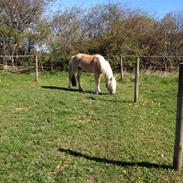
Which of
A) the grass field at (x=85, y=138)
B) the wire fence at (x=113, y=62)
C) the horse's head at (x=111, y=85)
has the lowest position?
the grass field at (x=85, y=138)

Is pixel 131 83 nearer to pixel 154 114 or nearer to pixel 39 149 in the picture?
pixel 154 114

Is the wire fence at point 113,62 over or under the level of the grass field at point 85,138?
over

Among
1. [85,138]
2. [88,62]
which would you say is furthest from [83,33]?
[85,138]

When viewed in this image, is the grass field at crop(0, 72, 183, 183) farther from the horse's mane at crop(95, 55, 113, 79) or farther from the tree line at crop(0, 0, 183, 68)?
the tree line at crop(0, 0, 183, 68)

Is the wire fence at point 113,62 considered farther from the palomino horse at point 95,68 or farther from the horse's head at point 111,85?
the horse's head at point 111,85

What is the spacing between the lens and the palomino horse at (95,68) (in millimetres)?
12133

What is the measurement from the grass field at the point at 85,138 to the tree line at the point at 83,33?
26.6ft

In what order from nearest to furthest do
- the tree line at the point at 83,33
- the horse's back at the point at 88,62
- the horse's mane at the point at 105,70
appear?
the horse's mane at the point at 105,70
the horse's back at the point at 88,62
the tree line at the point at 83,33

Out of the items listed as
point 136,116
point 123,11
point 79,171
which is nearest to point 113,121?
point 136,116

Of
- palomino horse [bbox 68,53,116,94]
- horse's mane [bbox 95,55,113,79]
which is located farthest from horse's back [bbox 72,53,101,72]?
horse's mane [bbox 95,55,113,79]

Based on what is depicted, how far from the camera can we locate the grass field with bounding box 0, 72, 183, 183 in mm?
5176

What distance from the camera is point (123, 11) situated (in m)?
20.6

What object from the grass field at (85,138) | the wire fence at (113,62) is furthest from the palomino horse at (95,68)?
Result: the wire fence at (113,62)

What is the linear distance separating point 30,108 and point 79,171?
Answer: 4269 mm
